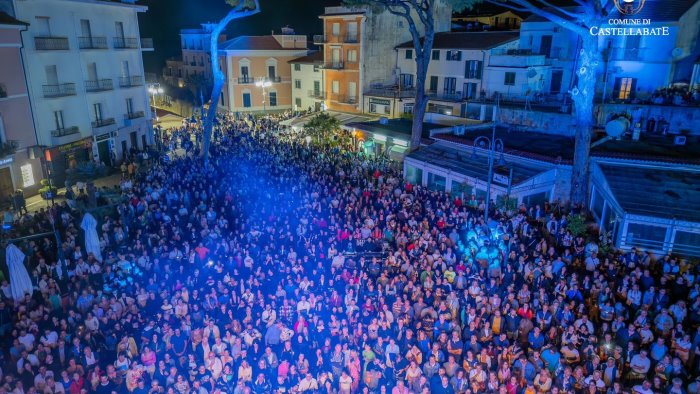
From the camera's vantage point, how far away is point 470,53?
29.3m

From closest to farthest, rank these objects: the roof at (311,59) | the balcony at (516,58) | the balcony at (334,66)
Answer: the balcony at (516,58)
the balcony at (334,66)
the roof at (311,59)

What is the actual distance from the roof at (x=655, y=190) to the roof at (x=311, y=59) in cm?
2811

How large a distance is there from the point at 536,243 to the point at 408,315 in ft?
17.6

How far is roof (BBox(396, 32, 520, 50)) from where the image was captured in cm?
2833

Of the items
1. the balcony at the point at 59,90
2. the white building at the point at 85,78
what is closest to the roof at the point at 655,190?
the balcony at the point at 59,90

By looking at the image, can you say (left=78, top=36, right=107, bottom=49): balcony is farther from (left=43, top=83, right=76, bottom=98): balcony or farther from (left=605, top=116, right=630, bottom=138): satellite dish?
(left=605, top=116, right=630, bottom=138): satellite dish

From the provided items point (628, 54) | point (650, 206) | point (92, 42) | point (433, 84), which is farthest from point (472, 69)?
point (92, 42)

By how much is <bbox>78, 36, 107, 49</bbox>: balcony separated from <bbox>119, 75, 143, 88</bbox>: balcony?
2.29 m

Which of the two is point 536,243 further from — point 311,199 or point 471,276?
point 311,199

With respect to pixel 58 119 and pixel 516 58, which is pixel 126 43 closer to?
pixel 58 119

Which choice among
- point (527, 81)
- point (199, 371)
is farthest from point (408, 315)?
point (527, 81)

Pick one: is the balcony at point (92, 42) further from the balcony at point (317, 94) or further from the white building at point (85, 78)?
the balcony at point (317, 94)

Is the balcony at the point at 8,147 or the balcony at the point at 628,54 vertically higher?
the balcony at the point at 628,54

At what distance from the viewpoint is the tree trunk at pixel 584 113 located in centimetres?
1577
